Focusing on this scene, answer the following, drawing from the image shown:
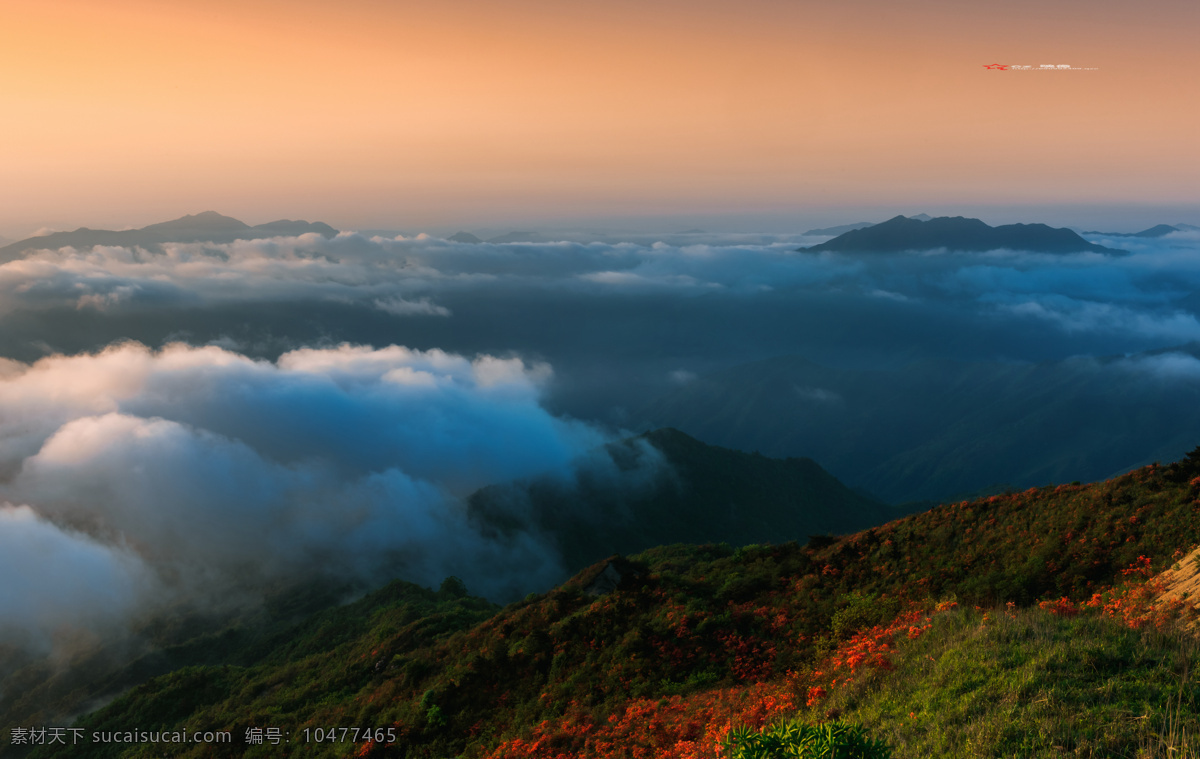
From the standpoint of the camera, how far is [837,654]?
20.2 meters

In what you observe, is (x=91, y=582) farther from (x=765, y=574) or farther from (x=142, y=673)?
(x=765, y=574)

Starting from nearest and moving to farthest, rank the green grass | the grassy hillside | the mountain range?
the green grass < the grassy hillside < the mountain range

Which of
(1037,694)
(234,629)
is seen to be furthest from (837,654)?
(234,629)

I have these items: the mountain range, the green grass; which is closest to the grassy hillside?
the green grass

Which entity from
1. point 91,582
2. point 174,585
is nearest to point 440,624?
point 174,585

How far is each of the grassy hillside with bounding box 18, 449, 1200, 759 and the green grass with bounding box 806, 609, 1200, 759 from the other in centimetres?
5

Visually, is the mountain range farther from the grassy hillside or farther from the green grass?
the green grass

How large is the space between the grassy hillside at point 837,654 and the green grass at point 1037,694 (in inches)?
2.0

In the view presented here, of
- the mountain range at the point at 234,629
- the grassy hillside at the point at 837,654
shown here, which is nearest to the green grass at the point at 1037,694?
the grassy hillside at the point at 837,654

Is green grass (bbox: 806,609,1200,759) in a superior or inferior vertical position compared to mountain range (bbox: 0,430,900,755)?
superior

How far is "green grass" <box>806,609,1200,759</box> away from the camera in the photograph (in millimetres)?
10227

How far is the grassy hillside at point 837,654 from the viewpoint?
12.3 meters

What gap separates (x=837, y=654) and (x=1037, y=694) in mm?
8874

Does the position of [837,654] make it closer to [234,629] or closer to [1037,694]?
[1037,694]
